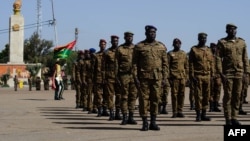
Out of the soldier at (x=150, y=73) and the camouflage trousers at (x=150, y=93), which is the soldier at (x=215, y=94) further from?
the camouflage trousers at (x=150, y=93)

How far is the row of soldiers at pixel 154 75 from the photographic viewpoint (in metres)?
9.80

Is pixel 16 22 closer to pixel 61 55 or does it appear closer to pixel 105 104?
pixel 61 55

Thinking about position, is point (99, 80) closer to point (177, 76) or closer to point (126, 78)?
point (177, 76)

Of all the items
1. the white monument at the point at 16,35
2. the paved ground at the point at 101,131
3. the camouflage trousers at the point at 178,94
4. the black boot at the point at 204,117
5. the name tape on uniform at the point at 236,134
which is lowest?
the paved ground at the point at 101,131

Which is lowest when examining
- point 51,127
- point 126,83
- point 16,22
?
point 51,127

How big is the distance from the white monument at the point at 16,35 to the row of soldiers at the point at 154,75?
1944 inches

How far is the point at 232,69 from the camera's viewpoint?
9.95m

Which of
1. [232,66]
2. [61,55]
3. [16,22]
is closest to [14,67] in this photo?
[16,22]

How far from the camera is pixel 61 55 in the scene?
27.5m

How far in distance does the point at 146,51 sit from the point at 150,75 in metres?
0.45

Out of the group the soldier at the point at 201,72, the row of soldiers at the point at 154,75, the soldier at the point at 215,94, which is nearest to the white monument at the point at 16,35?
the row of soldiers at the point at 154,75

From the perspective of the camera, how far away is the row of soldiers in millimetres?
9797

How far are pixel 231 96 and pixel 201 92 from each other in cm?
152

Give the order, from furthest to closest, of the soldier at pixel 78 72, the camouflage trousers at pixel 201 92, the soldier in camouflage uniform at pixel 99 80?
the soldier at pixel 78 72 → the soldier in camouflage uniform at pixel 99 80 → the camouflage trousers at pixel 201 92
